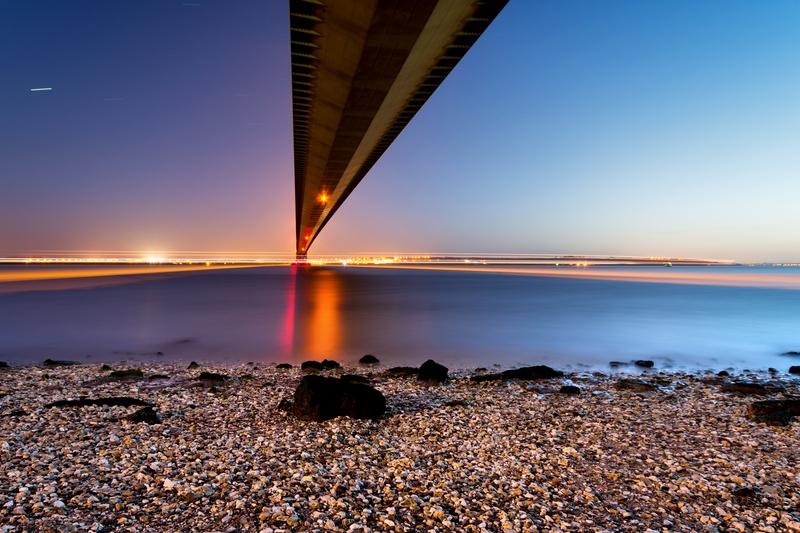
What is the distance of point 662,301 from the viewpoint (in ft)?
112

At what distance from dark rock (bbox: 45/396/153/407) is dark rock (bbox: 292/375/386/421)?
8.39 feet

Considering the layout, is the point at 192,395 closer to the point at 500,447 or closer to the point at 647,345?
the point at 500,447

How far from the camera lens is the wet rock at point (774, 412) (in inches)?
257

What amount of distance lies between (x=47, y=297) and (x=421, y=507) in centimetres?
3944

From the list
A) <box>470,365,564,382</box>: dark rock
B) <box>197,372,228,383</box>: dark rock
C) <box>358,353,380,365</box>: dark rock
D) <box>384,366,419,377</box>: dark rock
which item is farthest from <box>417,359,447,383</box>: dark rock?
<box>197,372,228,383</box>: dark rock

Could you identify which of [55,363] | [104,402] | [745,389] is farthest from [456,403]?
[55,363]

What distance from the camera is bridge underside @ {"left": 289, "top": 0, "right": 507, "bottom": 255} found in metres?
10.6

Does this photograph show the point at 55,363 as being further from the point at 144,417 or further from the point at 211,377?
the point at 144,417

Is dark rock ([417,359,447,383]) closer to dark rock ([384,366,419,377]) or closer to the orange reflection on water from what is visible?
dark rock ([384,366,419,377])

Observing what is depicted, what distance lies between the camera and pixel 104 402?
274 inches

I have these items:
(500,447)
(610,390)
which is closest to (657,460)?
(500,447)

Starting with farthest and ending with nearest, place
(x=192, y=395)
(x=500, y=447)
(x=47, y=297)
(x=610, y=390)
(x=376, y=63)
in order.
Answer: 1. (x=47, y=297)
2. (x=376, y=63)
3. (x=610, y=390)
4. (x=192, y=395)
5. (x=500, y=447)

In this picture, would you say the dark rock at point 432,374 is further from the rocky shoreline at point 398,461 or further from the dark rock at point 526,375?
the rocky shoreline at point 398,461

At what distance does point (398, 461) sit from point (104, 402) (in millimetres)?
5004
